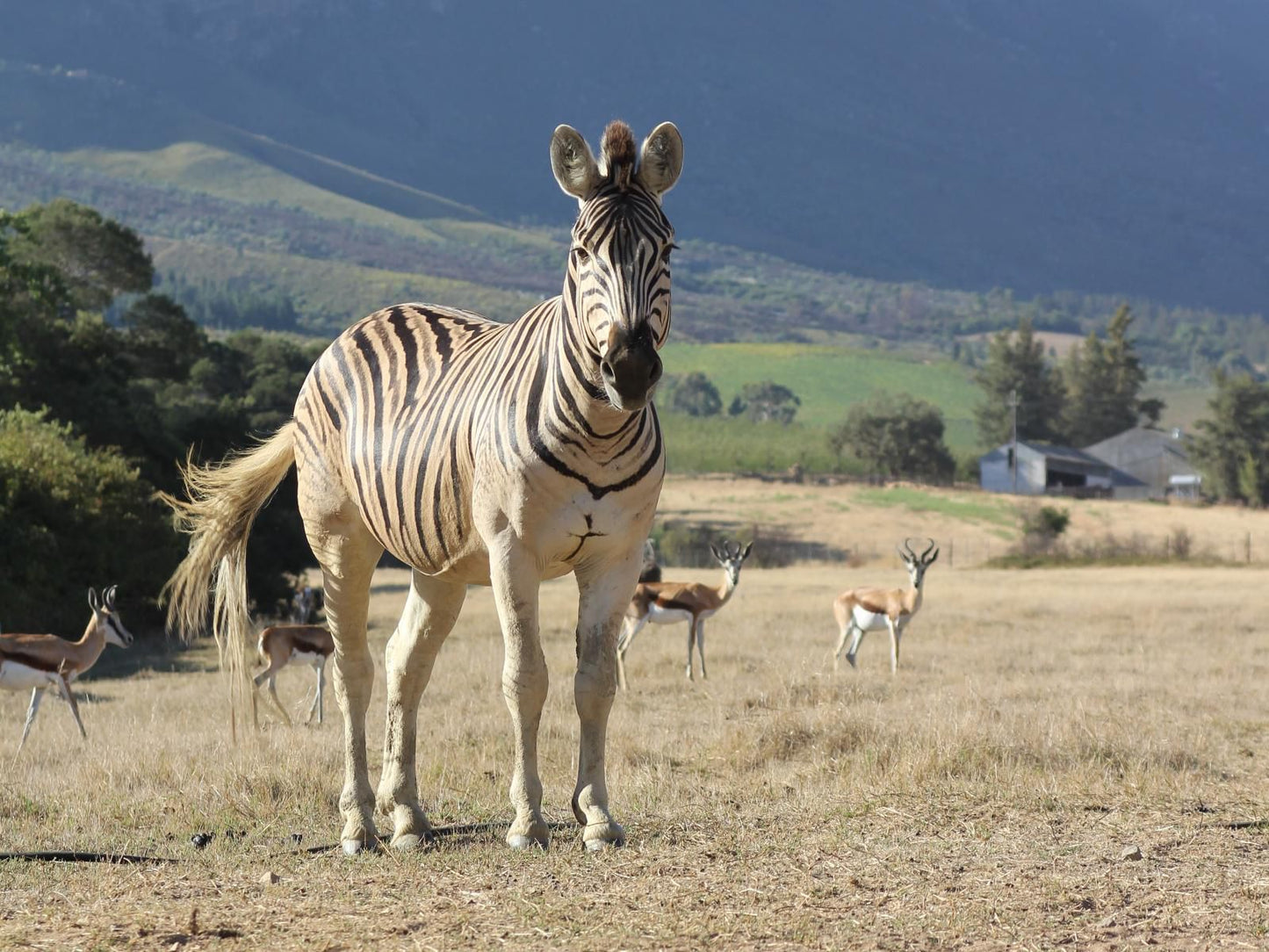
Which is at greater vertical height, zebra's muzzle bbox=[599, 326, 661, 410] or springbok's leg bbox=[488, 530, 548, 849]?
zebra's muzzle bbox=[599, 326, 661, 410]

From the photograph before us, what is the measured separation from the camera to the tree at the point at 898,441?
357 ft

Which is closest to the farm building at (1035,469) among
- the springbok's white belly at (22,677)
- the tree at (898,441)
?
the tree at (898,441)

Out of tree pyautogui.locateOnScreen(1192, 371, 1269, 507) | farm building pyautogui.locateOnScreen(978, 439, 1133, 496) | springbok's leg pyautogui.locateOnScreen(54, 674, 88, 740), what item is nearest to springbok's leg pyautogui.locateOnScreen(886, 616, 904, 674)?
springbok's leg pyautogui.locateOnScreen(54, 674, 88, 740)

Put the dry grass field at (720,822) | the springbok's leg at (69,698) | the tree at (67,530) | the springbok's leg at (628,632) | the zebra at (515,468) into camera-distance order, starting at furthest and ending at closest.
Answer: the tree at (67,530) < the springbok's leg at (628,632) < the springbok's leg at (69,698) < the zebra at (515,468) < the dry grass field at (720,822)

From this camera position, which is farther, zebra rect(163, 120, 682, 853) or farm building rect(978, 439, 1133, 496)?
farm building rect(978, 439, 1133, 496)

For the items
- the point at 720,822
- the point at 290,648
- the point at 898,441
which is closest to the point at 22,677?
the point at 290,648

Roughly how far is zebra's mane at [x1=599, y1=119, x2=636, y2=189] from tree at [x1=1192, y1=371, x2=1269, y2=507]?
96.6 metres

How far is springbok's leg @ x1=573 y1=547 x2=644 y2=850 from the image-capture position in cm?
719

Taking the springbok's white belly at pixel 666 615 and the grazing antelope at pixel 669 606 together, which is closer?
the grazing antelope at pixel 669 606

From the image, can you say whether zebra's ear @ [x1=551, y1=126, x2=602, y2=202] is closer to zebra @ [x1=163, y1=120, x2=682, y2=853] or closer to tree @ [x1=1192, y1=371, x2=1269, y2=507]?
zebra @ [x1=163, y1=120, x2=682, y2=853]

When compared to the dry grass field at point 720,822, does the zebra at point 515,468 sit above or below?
above

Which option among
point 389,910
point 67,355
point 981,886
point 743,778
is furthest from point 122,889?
point 67,355

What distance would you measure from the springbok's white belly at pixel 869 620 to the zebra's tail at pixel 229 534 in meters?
11.9

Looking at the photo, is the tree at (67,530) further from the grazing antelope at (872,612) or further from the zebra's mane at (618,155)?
the zebra's mane at (618,155)
